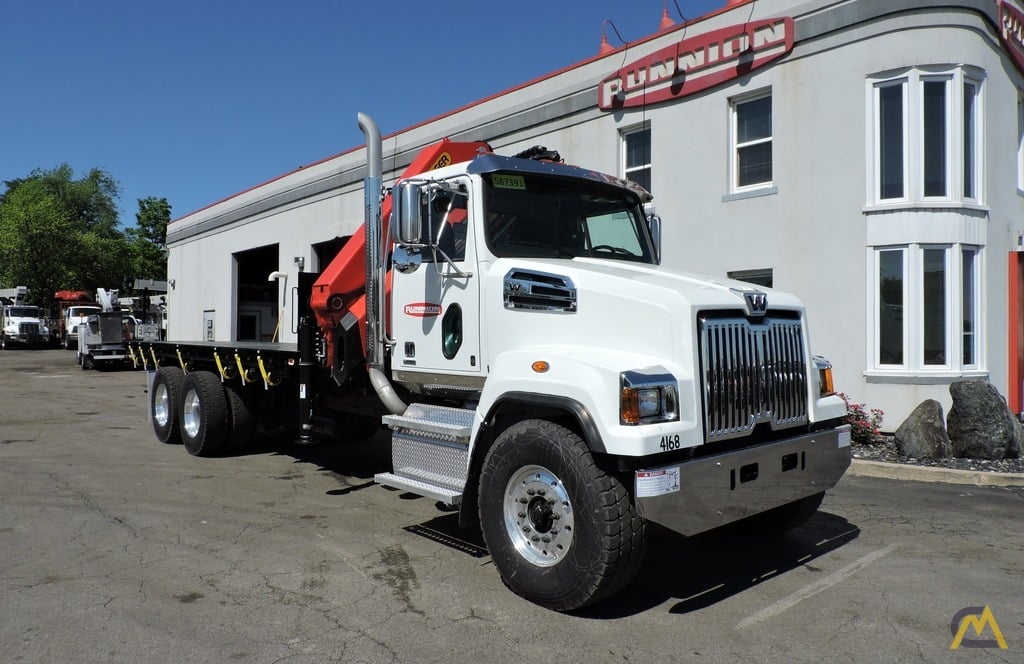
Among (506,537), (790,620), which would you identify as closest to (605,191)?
(506,537)

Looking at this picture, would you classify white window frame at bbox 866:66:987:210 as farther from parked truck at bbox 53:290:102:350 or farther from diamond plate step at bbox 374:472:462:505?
parked truck at bbox 53:290:102:350

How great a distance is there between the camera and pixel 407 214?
5250 millimetres

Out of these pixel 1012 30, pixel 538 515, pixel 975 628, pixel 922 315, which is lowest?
pixel 975 628

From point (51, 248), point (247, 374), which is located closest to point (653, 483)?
point (247, 374)

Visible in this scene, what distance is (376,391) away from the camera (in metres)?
6.29

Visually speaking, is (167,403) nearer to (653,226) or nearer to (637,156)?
(653,226)

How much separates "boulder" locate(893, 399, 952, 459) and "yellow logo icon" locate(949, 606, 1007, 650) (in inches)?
197

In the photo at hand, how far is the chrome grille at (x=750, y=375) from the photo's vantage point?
434 centimetres

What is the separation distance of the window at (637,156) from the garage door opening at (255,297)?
14.8 m

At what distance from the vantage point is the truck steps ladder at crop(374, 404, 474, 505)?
5.10 metres

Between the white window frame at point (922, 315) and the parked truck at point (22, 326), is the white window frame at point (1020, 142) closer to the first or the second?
the white window frame at point (922, 315)

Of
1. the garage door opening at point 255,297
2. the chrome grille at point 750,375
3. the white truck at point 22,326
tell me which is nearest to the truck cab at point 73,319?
the white truck at point 22,326

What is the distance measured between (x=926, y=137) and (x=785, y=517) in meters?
7.22

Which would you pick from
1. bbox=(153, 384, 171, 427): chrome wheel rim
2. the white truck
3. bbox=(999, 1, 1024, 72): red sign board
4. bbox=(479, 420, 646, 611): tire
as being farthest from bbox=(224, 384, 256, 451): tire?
the white truck
